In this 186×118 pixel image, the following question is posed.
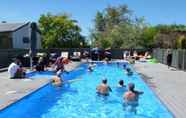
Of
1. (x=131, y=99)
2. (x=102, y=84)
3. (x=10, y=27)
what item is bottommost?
(x=131, y=99)

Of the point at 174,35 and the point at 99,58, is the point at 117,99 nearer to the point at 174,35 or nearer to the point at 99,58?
the point at 99,58

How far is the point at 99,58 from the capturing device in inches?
1678

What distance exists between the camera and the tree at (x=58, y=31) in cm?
5650

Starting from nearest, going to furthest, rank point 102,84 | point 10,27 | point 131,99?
point 131,99
point 102,84
point 10,27

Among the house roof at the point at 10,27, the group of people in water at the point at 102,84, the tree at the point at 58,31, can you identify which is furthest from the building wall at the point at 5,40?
the group of people in water at the point at 102,84

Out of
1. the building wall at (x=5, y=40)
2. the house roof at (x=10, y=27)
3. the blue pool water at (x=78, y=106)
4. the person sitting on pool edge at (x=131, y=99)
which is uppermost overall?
the house roof at (x=10, y=27)

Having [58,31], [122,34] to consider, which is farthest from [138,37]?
[58,31]

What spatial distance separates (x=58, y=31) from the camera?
186ft

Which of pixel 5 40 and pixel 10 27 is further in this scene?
pixel 10 27

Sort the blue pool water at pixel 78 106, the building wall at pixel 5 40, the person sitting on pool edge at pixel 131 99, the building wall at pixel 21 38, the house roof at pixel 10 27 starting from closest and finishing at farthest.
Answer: the blue pool water at pixel 78 106, the person sitting on pool edge at pixel 131 99, the building wall at pixel 5 40, the house roof at pixel 10 27, the building wall at pixel 21 38

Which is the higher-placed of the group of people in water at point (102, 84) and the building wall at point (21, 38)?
the building wall at point (21, 38)

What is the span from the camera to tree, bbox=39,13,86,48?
56.5 m

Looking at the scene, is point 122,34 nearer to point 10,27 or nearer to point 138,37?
point 138,37

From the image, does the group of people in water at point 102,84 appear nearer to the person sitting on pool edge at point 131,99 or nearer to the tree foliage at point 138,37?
the person sitting on pool edge at point 131,99
